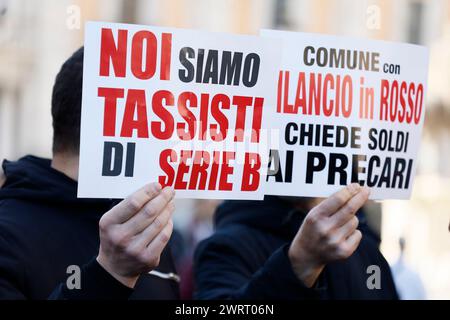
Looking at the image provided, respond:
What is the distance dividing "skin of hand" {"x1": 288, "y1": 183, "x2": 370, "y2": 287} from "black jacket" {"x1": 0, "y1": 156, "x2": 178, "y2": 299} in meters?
0.40

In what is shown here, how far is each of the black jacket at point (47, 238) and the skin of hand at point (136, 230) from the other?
46 millimetres

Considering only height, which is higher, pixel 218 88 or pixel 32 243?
pixel 218 88

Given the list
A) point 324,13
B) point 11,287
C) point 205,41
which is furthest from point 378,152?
point 324,13

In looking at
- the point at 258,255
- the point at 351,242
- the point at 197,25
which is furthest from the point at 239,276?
the point at 197,25

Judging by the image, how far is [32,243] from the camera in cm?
213

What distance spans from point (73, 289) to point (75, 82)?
518 millimetres

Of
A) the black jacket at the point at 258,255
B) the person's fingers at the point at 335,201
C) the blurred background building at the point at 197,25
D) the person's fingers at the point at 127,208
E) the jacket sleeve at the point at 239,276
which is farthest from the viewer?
the blurred background building at the point at 197,25

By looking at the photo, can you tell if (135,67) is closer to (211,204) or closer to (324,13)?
(211,204)

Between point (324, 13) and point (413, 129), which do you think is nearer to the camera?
point (413, 129)

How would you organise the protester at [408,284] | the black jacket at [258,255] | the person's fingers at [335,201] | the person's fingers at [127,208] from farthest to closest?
the protester at [408,284], the black jacket at [258,255], the person's fingers at [335,201], the person's fingers at [127,208]

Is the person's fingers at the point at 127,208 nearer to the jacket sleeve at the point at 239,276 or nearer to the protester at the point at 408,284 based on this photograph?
the jacket sleeve at the point at 239,276

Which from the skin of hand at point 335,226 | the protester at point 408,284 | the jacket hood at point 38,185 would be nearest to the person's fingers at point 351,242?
the skin of hand at point 335,226

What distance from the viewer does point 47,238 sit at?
7.14ft

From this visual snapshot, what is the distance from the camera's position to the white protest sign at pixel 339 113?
7.41 ft
